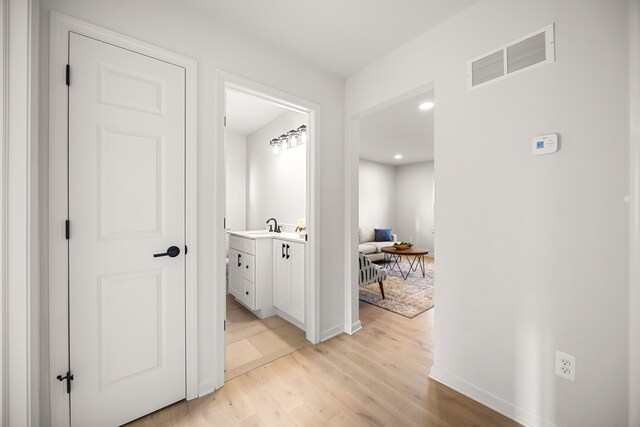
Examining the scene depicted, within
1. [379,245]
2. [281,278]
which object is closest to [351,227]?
[281,278]

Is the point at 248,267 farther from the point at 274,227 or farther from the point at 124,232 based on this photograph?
the point at 124,232

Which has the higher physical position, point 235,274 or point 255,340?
point 235,274

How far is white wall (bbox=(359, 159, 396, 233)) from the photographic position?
7.23 m

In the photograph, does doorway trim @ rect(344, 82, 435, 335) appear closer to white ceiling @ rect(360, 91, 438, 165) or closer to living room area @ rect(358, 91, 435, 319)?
living room area @ rect(358, 91, 435, 319)

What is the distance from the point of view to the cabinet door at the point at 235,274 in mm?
3215

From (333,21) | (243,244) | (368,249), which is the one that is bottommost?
(368,249)

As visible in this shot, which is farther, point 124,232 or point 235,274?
point 235,274

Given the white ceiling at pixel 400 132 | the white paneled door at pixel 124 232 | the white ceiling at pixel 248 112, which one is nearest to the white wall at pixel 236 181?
the white ceiling at pixel 248 112

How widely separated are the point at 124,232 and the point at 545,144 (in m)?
2.39

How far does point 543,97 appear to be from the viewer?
1.41m

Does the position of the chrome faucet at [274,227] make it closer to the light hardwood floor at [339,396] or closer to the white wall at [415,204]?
the light hardwood floor at [339,396]

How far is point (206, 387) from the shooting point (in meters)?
1.74

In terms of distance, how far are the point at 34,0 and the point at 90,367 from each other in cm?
179

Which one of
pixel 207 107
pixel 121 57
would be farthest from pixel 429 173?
pixel 121 57
